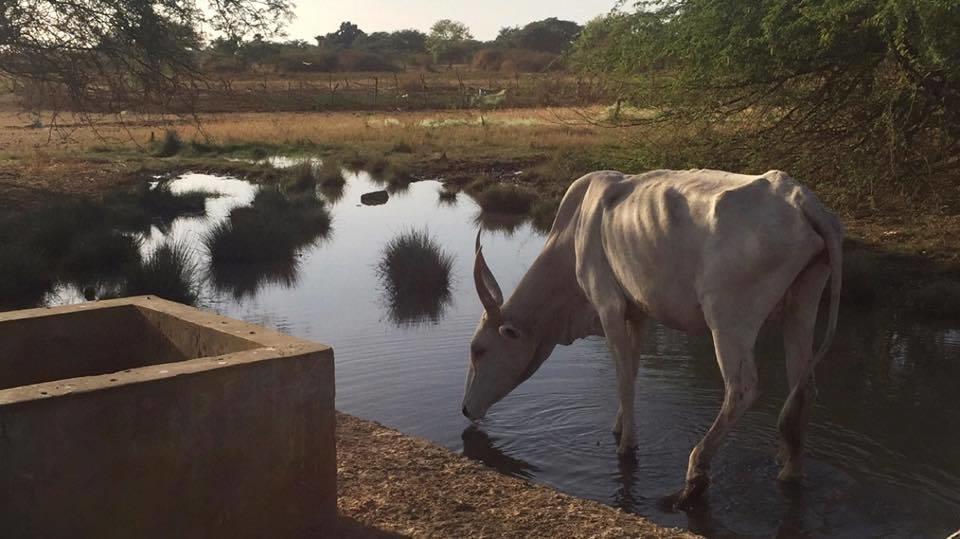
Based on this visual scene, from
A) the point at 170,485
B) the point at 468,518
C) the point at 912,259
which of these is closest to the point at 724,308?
the point at 468,518

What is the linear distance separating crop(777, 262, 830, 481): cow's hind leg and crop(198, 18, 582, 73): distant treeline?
57.1 metres

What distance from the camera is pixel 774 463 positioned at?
6465 millimetres

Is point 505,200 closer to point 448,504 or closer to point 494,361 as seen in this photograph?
point 494,361

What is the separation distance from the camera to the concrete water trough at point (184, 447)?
390 centimetres

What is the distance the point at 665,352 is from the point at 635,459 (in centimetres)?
297

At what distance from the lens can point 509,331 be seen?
7281mm

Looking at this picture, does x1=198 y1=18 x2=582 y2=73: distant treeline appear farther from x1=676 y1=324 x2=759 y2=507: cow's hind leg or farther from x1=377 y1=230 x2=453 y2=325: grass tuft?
x1=676 y1=324 x2=759 y2=507: cow's hind leg

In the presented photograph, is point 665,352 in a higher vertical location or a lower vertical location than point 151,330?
lower

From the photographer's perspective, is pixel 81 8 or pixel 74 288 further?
pixel 81 8

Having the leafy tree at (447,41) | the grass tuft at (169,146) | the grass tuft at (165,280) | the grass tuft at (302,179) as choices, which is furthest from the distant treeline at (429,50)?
the grass tuft at (165,280)

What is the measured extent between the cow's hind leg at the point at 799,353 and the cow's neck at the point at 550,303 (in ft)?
5.36

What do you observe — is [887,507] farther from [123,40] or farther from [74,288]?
[123,40]

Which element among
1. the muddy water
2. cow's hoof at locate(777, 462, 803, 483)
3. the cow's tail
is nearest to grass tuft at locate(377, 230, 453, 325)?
the muddy water

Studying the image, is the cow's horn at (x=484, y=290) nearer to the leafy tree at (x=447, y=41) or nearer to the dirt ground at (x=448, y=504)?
the dirt ground at (x=448, y=504)
